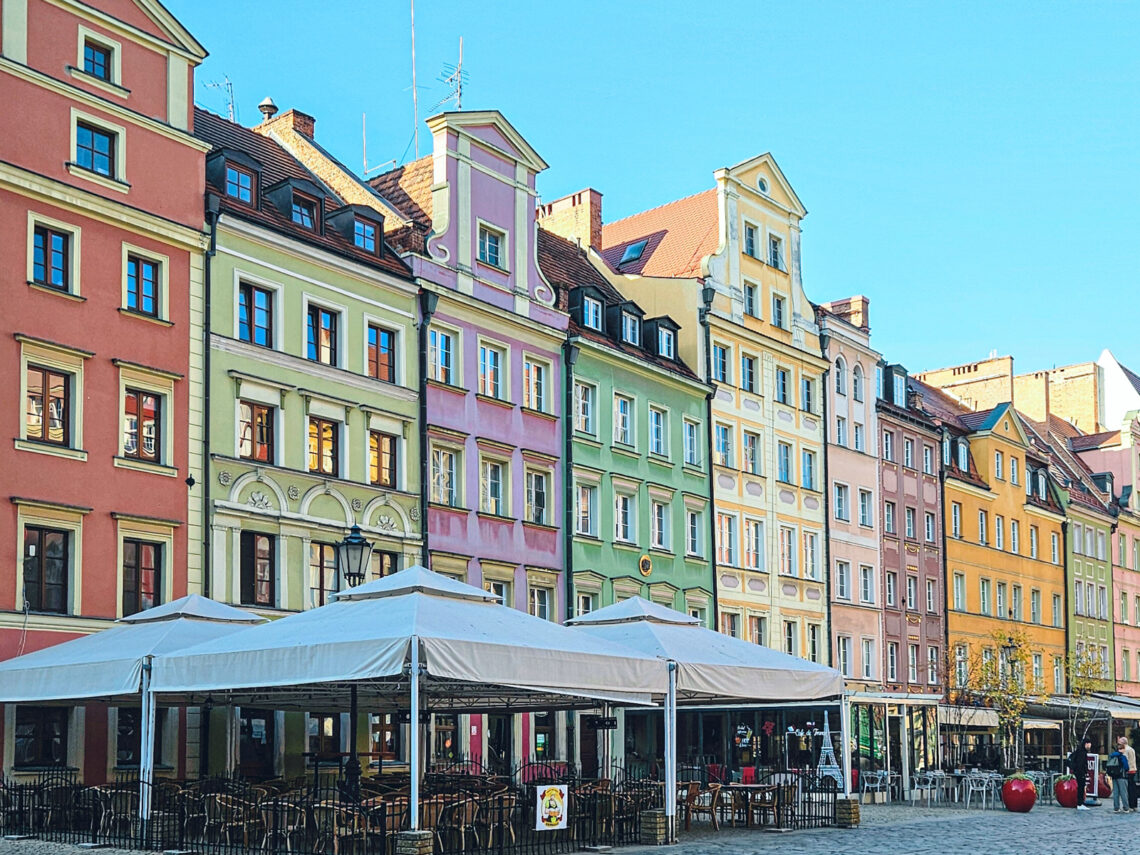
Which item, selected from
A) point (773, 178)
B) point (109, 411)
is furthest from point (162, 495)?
point (773, 178)

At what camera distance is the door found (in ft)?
94.6

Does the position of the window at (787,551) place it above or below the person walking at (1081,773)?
above

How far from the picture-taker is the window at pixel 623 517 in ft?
130

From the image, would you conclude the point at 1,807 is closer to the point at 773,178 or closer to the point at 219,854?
the point at 219,854

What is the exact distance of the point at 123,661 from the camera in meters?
21.2

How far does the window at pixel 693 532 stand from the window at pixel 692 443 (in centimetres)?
140

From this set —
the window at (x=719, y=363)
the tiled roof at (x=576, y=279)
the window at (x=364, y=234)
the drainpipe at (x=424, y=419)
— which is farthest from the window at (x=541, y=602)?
the window at (x=719, y=363)

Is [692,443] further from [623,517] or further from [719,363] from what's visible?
[623,517]

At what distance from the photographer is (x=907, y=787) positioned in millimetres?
36312

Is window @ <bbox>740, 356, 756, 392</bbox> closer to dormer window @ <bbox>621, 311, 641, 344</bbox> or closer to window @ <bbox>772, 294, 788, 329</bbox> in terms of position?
window @ <bbox>772, 294, 788, 329</bbox>

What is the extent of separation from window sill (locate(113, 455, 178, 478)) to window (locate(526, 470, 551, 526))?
1052 centimetres

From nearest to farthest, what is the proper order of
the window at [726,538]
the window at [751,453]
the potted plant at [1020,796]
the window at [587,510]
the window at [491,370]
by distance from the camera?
the potted plant at [1020,796], the window at [491,370], the window at [587,510], the window at [726,538], the window at [751,453]

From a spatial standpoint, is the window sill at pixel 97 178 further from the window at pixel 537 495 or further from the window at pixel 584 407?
the window at pixel 584 407

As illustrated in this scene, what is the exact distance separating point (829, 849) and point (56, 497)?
44.5 ft
